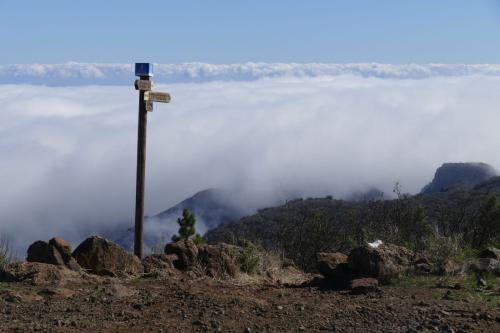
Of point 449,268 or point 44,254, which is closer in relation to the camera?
point 44,254

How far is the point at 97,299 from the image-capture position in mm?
7121

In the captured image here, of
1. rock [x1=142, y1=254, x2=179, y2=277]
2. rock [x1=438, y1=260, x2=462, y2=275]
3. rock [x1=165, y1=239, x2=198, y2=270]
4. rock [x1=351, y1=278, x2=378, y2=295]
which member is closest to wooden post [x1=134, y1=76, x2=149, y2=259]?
rock [x1=165, y1=239, x2=198, y2=270]

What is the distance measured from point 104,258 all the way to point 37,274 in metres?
0.96

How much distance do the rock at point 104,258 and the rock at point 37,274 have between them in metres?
0.43

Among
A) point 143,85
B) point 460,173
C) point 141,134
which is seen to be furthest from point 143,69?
point 460,173

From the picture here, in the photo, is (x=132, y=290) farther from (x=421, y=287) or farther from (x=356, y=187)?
(x=356, y=187)

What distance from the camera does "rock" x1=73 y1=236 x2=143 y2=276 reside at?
8664 mm

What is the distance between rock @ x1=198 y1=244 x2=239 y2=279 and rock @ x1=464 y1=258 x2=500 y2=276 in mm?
2862

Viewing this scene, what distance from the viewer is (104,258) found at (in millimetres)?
8727

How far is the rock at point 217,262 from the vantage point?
8.83 meters

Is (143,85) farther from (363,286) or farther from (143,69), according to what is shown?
(363,286)

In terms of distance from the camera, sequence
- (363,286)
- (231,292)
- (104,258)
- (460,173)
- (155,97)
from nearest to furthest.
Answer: (231,292), (363,286), (104,258), (155,97), (460,173)

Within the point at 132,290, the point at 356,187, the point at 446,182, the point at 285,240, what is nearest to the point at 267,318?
the point at 132,290

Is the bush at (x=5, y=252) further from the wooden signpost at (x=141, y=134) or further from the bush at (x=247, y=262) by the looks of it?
the bush at (x=247, y=262)
